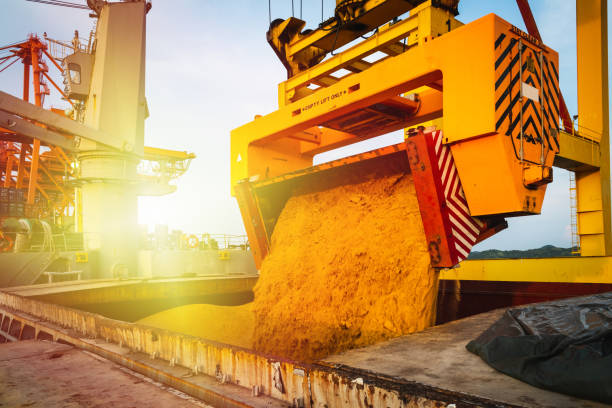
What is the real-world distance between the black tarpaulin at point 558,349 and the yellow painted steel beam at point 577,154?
14.6ft

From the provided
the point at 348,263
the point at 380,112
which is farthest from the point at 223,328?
the point at 380,112

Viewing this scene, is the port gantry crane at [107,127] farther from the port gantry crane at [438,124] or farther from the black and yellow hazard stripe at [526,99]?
the black and yellow hazard stripe at [526,99]

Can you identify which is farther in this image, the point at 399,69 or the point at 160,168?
the point at 160,168

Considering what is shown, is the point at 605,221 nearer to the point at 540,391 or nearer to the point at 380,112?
→ the point at 380,112

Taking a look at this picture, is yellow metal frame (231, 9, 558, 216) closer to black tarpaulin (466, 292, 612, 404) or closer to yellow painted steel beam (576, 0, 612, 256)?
black tarpaulin (466, 292, 612, 404)

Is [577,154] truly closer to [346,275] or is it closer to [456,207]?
[456,207]

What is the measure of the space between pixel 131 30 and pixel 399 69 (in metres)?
12.8

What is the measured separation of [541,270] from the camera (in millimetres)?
5328

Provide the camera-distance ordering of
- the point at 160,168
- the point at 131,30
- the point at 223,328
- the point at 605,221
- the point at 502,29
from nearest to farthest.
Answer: the point at 502,29, the point at 223,328, the point at 605,221, the point at 131,30, the point at 160,168

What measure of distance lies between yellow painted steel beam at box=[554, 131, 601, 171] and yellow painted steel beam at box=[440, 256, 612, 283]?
5.65ft

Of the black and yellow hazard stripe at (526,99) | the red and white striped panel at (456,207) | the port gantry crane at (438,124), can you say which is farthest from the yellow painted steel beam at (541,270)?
the black and yellow hazard stripe at (526,99)

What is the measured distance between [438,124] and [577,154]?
2.25 meters

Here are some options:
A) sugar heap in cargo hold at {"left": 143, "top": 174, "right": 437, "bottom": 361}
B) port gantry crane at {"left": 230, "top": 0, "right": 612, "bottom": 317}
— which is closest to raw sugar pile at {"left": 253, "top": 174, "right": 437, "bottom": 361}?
sugar heap in cargo hold at {"left": 143, "top": 174, "right": 437, "bottom": 361}

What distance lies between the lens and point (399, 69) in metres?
3.79
